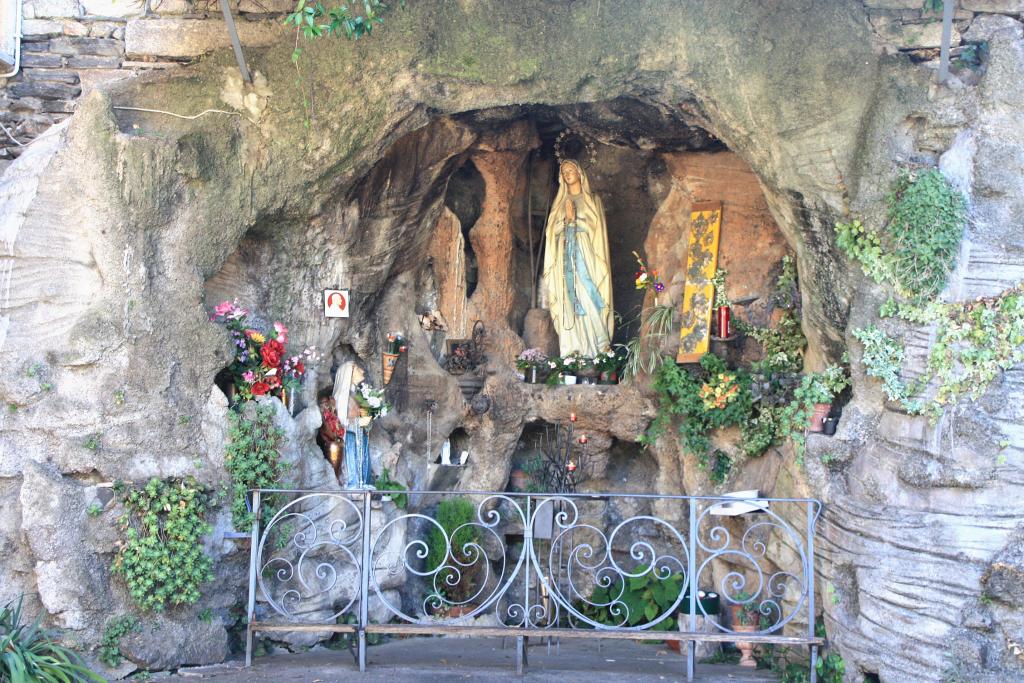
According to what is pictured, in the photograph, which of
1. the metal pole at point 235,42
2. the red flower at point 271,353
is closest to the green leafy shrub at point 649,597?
the red flower at point 271,353

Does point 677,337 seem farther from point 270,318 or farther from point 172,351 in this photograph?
point 172,351

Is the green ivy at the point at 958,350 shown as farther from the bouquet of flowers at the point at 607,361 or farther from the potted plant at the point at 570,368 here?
the potted plant at the point at 570,368

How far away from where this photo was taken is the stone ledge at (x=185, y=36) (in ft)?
22.7

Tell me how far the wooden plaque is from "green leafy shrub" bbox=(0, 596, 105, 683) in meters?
4.94

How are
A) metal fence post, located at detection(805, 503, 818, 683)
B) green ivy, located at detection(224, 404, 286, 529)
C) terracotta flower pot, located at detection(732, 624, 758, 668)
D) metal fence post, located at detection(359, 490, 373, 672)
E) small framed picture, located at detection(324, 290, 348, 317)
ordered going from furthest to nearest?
small framed picture, located at detection(324, 290, 348, 317) < terracotta flower pot, located at detection(732, 624, 758, 668) < green ivy, located at detection(224, 404, 286, 529) < metal fence post, located at detection(359, 490, 373, 672) < metal fence post, located at detection(805, 503, 818, 683)

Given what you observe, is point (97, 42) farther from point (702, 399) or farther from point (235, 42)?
point (702, 399)

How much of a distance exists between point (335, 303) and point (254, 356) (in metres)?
1.01

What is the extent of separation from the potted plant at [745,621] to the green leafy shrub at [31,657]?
421cm

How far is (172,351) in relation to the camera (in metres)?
6.49

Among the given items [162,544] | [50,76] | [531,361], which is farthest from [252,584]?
[50,76]

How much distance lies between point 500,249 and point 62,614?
4969mm

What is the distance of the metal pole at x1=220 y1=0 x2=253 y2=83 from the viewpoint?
6398 mm

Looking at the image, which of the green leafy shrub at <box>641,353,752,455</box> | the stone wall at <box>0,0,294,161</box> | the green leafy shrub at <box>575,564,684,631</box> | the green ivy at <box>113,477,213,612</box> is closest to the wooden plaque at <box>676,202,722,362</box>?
the green leafy shrub at <box>641,353,752,455</box>

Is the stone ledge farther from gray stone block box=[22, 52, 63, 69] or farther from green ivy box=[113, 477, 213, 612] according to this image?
green ivy box=[113, 477, 213, 612]
